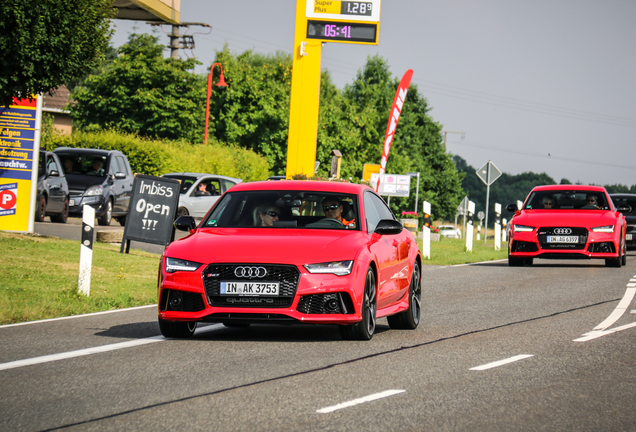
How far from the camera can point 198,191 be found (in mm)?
32156

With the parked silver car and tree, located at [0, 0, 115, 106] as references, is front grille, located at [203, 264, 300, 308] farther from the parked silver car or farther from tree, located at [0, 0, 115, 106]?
the parked silver car

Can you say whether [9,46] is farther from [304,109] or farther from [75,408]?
[304,109]

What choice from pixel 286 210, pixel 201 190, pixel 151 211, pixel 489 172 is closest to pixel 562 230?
pixel 151 211

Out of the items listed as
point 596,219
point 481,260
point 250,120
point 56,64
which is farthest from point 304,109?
point 250,120

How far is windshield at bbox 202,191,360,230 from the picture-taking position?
9.56 meters

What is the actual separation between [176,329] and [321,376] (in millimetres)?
2402

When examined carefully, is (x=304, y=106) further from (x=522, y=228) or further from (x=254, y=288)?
(x=254, y=288)

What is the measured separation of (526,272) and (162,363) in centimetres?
1344

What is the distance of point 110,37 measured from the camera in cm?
1759

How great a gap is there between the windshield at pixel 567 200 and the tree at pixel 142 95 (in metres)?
38.1

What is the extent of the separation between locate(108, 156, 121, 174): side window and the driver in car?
19.7 meters

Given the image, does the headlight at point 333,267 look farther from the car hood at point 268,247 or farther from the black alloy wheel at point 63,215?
the black alloy wheel at point 63,215

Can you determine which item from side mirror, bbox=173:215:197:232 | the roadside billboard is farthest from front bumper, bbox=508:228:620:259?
side mirror, bbox=173:215:197:232

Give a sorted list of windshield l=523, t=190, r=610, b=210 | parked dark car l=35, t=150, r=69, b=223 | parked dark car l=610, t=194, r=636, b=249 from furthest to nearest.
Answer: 1. parked dark car l=610, t=194, r=636, b=249
2. parked dark car l=35, t=150, r=69, b=223
3. windshield l=523, t=190, r=610, b=210
